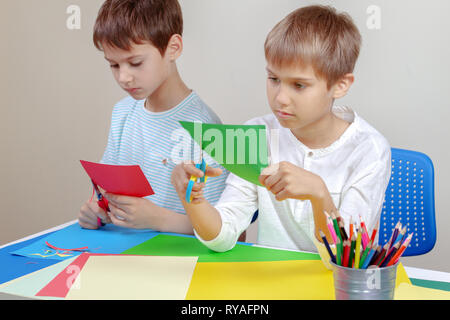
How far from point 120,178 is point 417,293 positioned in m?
0.63

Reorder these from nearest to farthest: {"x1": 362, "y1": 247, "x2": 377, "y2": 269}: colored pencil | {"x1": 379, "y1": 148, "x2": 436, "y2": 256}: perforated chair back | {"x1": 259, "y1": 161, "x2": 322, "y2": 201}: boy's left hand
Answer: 1. {"x1": 362, "y1": 247, "x2": 377, "y2": 269}: colored pencil
2. {"x1": 259, "y1": 161, "x2": 322, "y2": 201}: boy's left hand
3. {"x1": 379, "y1": 148, "x2": 436, "y2": 256}: perforated chair back

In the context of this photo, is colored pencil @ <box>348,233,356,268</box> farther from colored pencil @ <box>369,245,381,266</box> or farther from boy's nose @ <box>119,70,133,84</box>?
boy's nose @ <box>119,70,133,84</box>

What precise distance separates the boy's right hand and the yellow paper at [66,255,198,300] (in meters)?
0.21

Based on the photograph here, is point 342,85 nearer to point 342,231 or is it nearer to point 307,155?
point 307,155

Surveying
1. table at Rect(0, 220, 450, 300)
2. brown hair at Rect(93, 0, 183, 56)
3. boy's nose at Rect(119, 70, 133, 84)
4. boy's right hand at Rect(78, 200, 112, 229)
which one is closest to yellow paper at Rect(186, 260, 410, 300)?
table at Rect(0, 220, 450, 300)

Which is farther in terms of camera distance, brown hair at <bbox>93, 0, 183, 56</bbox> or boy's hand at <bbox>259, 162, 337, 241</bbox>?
brown hair at <bbox>93, 0, 183, 56</bbox>

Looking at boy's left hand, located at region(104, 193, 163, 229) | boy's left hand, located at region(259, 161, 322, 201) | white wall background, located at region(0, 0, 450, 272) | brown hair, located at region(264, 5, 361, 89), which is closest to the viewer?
boy's left hand, located at region(259, 161, 322, 201)

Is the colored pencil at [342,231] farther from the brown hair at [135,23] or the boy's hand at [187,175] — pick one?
the brown hair at [135,23]

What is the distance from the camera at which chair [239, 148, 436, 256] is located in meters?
1.26

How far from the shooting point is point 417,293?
2.56ft

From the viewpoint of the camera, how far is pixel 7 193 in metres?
2.50

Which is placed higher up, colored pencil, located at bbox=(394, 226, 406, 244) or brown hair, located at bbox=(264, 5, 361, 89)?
brown hair, located at bbox=(264, 5, 361, 89)

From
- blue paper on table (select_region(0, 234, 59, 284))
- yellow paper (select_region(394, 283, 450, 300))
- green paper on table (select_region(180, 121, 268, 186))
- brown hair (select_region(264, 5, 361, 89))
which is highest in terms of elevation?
brown hair (select_region(264, 5, 361, 89))
